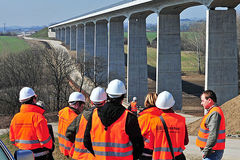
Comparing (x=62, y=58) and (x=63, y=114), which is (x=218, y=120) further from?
(x=62, y=58)

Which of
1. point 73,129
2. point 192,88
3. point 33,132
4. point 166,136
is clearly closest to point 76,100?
point 73,129

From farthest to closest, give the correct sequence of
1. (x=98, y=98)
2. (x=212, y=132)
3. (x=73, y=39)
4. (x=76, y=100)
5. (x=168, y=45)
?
(x=73, y=39)
(x=168, y=45)
(x=76, y=100)
(x=212, y=132)
(x=98, y=98)

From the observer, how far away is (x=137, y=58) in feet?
149

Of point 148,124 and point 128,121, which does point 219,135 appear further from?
point 128,121

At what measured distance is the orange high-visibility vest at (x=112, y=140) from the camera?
5.32 m

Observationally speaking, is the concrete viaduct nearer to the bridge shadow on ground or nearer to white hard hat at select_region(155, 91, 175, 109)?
the bridge shadow on ground

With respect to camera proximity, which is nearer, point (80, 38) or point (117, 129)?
point (117, 129)

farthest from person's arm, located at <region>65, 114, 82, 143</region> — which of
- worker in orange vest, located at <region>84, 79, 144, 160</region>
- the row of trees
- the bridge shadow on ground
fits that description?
the bridge shadow on ground

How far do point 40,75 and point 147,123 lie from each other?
5239 centimetres

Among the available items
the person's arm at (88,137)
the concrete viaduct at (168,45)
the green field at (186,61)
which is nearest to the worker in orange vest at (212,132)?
the person's arm at (88,137)

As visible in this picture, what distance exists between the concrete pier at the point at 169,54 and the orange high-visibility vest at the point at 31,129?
102ft

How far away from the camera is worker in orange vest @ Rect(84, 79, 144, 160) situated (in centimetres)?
530

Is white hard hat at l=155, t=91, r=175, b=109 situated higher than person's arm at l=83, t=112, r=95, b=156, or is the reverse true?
white hard hat at l=155, t=91, r=175, b=109

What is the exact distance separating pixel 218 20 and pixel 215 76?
403 cm
